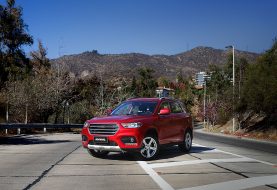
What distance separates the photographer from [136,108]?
14.5 meters

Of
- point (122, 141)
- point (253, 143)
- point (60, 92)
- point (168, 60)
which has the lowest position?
point (253, 143)

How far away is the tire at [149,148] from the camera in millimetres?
13242

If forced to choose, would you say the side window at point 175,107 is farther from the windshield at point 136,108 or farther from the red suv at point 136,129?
the windshield at point 136,108

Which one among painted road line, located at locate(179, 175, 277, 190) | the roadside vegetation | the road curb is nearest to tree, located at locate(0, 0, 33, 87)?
the roadside vegetation

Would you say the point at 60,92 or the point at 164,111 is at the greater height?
the point at 60,92

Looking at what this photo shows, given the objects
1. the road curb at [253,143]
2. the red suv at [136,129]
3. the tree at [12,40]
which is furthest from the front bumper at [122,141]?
the tree at [12,40]

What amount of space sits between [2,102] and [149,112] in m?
25.9

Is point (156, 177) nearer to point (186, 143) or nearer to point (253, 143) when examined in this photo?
point (186, 143)

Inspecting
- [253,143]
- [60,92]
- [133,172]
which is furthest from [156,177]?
[60,92]

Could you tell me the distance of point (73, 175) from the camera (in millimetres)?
10430

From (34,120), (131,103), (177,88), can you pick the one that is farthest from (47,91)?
(177,88)

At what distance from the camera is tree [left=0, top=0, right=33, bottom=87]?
3084 centimetres

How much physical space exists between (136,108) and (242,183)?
5.59m

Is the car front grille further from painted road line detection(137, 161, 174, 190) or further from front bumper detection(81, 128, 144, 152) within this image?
painted road line detection(137, 161, 174, 190)
